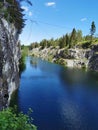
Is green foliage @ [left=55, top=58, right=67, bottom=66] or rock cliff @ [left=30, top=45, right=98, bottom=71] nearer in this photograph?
rock cliff @ [left=30, top=45, right=98, bottom=71]

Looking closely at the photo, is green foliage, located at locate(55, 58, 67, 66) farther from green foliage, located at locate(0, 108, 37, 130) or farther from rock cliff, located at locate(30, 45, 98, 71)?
green foliage, located at locate(0, 108, 37, 130)

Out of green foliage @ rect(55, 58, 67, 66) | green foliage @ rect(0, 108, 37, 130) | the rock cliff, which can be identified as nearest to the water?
green foliage @ rect(0, 108, 37, 130)

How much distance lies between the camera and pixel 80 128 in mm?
38438

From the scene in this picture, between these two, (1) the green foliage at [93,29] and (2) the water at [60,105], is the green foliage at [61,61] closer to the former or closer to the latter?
(1) the green foliage at [93,29]

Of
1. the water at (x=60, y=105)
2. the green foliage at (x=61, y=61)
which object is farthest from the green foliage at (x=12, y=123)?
the green foliage at (x=61, y=61)

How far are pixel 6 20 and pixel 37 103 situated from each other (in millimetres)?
20526

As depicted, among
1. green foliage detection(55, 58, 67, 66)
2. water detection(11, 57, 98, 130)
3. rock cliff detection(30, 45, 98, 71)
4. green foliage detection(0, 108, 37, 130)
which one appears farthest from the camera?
green foliage detection(55, 58, 67, 66)

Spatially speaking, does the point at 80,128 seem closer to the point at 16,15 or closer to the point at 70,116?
the point at 70,116

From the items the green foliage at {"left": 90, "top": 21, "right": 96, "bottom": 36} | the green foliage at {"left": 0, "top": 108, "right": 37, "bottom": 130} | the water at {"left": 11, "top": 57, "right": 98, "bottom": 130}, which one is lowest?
the water at {"left": 11, "top": 57, "right": 98, "bottom": 130}

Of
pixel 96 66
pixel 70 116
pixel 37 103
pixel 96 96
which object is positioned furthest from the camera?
pixel 96 66

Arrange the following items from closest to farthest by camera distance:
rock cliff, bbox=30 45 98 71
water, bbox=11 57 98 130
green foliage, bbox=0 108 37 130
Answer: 1. green foliage, bbox=0 108 37 130
2. water, bbox=11 57 98 130
3. rock cliff, bbox=30 45 98 71

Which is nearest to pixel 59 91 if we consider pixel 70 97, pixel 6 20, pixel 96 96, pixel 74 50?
pixel 70 97

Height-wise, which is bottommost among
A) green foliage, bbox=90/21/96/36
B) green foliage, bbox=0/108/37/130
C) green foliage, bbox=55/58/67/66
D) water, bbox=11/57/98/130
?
water, bbox=11/57/98/130

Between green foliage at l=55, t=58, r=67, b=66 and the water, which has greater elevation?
green foliage at l=55, t=58, r=67, b=66
